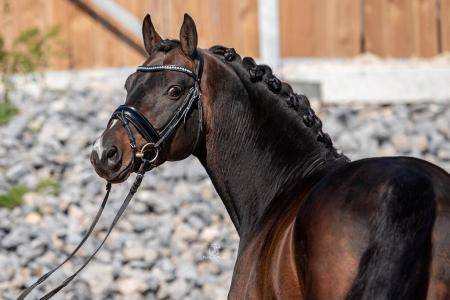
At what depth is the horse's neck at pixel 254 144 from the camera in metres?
4.05

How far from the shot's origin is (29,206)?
7855 millimetres

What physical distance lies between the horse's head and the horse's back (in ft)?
2.89

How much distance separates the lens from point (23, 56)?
943 cm

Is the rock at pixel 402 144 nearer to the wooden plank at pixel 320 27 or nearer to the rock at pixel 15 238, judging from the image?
the wooden plank at pixel 320 27

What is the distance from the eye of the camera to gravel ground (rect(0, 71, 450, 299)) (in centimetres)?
706

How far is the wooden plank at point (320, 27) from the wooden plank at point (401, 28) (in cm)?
13

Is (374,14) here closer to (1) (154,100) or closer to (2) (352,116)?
(2) (352,116)

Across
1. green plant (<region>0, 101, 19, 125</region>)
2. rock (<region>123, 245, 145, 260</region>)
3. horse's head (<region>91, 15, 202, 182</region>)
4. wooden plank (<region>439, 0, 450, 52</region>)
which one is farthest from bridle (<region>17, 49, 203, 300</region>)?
wooden plank (<region>439, 0, 450, 52</region>)

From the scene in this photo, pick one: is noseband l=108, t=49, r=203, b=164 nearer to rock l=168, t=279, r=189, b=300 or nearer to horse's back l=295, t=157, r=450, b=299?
horse's back l=295, t=157, r=450, b=299

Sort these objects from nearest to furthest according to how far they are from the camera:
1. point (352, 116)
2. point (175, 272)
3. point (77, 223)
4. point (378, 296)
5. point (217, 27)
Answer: point (378, 296), point (175, 272), point (77, 223), point (352, 116), point (217, 27)

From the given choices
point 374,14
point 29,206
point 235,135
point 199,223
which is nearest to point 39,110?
point 29,206

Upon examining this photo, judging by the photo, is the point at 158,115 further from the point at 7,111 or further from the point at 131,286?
the point at 7,111

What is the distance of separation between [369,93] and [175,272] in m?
2.79

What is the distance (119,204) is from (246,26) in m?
2.63
